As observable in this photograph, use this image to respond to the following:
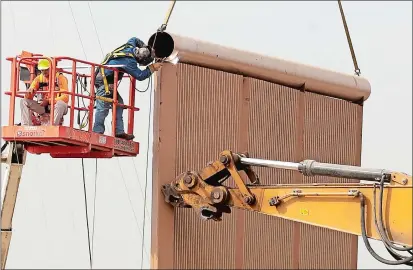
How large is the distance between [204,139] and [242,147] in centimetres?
118

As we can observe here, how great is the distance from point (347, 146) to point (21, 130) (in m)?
9.22

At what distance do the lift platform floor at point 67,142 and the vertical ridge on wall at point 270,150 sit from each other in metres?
3.66

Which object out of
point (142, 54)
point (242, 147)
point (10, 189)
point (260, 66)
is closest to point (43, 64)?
point (142, 54)

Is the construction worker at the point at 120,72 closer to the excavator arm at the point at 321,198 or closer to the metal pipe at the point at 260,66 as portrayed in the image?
the metal pipe at the point at 260,66

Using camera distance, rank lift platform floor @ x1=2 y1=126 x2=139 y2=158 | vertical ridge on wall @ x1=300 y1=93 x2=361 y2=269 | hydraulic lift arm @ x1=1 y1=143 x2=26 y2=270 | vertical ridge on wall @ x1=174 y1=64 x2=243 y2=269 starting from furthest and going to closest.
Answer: vertical ridge on wall @ x1=300 y1=93 x2=361 y2=269
vertical ridge on wall @ x1=174 y1=64 x2=243 y2=269
hydraulic lift arm @ x1=1 y1=143 x2=26 y2=270
lift platform floor @ x1=2 y1=126 x2=139 y2=158

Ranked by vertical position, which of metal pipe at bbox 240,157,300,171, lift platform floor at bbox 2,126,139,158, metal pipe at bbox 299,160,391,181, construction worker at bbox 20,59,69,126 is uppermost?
construction worker at bbox 20,59,69,126

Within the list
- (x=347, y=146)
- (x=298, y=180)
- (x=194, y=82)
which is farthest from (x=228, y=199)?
(x=347, y=146)

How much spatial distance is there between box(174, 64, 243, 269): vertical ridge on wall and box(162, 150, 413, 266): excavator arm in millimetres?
1030

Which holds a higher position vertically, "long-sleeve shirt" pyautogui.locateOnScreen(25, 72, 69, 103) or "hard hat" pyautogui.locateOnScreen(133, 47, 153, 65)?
"hard hat" pyautogui.locateOnScreen(133, 47, 153, 65)

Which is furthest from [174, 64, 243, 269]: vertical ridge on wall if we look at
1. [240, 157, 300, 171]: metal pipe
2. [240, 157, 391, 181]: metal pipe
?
[240, 157, 391, 181]: metal pipe

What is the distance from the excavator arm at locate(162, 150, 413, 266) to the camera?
47.2 feet

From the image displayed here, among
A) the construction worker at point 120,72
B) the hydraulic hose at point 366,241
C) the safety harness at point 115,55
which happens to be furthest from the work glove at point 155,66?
the hydraulic hose at point 366,241

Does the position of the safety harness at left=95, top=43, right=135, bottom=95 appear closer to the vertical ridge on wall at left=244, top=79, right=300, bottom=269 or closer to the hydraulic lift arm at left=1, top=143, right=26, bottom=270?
the hydraulic lift arm at left=1, top=143, right=26, bottom=270

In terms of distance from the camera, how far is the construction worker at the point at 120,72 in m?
18.0
